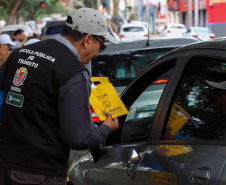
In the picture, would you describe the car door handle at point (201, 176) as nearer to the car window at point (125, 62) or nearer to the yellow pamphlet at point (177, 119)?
the yellow pamphlet at point (177, 119)

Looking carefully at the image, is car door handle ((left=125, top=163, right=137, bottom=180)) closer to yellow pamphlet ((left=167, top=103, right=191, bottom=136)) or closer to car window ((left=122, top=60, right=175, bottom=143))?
yellow pamphlet ((left=167, top=103, right=191, bottom=136))

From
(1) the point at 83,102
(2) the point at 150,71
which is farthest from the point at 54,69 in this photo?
(2) the point at 150,71

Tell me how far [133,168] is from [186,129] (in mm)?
384

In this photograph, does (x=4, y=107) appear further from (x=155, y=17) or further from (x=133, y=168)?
(x=155, y=17)

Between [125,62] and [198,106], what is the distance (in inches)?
186

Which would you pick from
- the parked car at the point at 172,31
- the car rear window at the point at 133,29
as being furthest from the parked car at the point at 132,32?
the parked car at the point at 172,31

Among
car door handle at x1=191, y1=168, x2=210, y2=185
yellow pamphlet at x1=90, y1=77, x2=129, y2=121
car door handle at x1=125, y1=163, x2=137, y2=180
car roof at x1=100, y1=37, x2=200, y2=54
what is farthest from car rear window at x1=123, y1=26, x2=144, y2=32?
car door handle at x1=191, y1=168, x2=210, y2=185

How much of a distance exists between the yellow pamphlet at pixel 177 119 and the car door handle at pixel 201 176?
59 centimetres

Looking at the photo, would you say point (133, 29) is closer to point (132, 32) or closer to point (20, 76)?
point (132, 32)

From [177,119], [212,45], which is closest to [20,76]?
[177,119]

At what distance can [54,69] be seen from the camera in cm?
286

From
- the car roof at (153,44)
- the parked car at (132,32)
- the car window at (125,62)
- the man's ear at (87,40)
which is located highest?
the man's ear at (87,40)

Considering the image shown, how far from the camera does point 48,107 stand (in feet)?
9.52

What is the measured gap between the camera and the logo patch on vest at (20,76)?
115 inches
